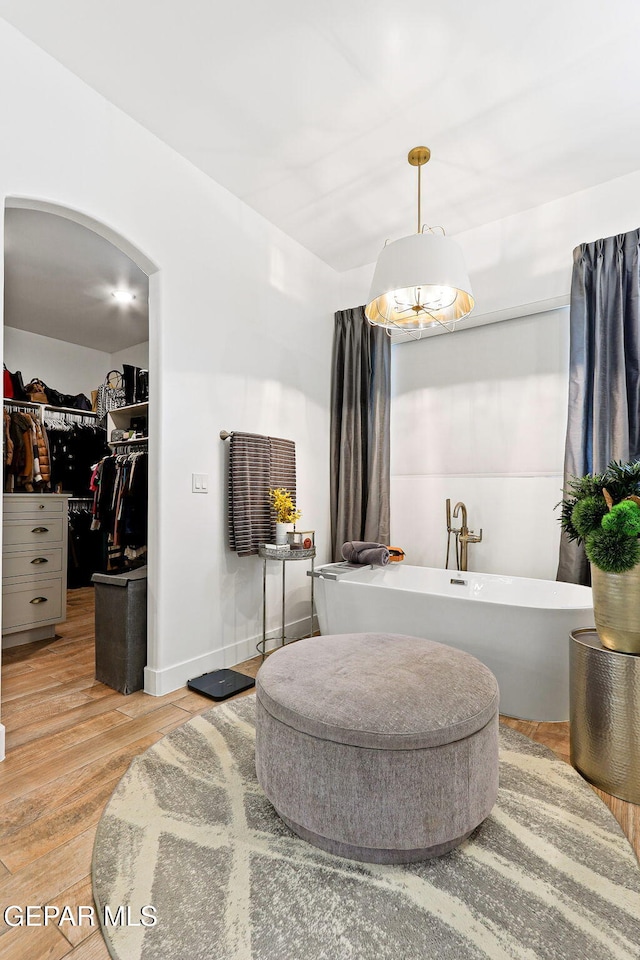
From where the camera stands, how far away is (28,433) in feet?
13.3

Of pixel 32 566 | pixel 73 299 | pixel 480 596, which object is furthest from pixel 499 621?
pixel 73 299

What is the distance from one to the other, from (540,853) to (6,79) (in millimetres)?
3311

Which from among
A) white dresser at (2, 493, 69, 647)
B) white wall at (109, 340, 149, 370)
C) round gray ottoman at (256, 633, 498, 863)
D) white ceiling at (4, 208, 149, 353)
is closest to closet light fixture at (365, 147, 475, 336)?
round gray ottoman at (256, 633, 498, 863)

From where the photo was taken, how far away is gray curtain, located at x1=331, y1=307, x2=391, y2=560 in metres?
3.72

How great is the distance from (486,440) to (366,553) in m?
1.17

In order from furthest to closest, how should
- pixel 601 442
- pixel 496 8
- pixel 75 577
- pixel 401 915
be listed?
pixel 75 577, pixel 601 442, pixel 496 8, pixel 401 915

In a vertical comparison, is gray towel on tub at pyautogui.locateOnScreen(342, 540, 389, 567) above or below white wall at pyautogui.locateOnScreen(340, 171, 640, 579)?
below

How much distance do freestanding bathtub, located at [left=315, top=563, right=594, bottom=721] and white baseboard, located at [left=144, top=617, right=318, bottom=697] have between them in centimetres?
49

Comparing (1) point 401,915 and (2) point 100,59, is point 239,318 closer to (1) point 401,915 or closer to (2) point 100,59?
(2) point 100,59

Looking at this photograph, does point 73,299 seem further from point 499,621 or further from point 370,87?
point 499,621

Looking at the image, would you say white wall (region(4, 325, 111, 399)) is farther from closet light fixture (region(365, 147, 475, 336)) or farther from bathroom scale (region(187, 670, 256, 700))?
closet light fixture (region(365, 147, 475, 336))

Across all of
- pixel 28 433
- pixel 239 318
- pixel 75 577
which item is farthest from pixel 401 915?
pixel 75 577

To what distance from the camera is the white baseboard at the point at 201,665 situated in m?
2.51

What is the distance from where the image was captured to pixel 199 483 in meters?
2.75
